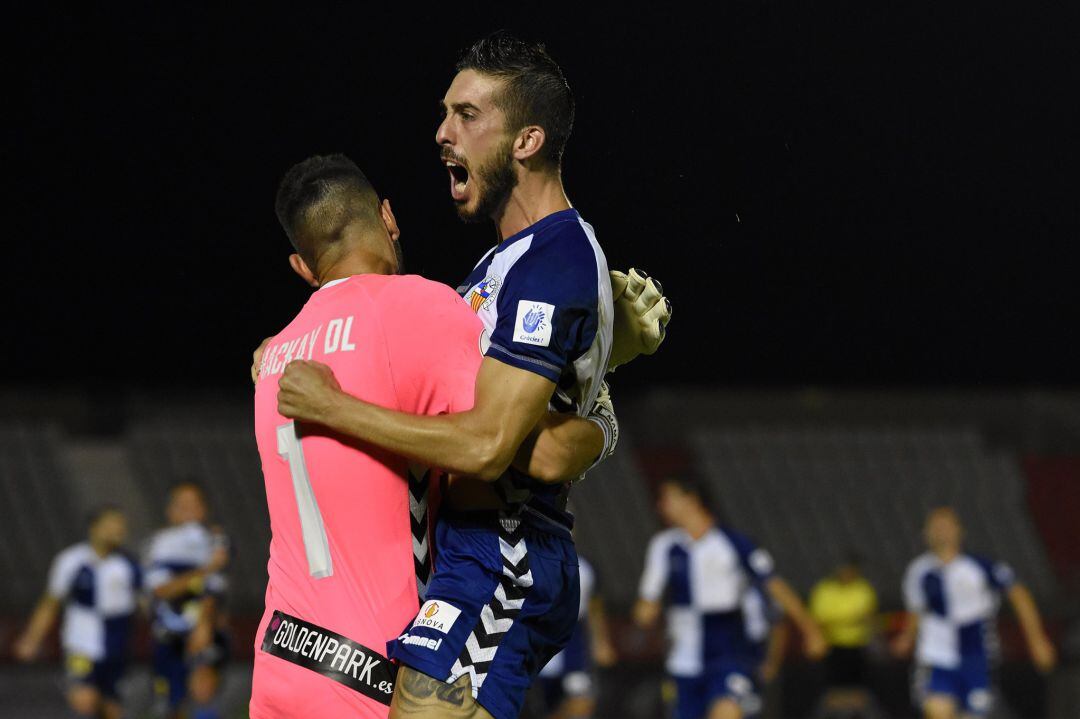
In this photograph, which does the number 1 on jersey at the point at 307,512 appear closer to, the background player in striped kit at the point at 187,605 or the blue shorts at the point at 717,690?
the blue shorts at the point at 717,690

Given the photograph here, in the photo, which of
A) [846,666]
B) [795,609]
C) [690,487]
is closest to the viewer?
[690,487]

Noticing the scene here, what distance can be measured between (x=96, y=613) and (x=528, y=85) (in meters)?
9.72

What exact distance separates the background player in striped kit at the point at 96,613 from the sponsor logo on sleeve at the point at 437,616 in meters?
9.63

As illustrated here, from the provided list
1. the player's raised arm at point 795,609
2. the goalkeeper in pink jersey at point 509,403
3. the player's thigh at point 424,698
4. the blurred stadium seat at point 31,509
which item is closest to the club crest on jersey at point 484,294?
the goalkeeper in pink jersey at point 509,403

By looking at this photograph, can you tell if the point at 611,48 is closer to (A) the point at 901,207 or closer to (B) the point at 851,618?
(B) the point at 851,618

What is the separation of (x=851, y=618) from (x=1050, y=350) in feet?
37.4

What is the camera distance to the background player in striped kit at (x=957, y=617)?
11656 mm

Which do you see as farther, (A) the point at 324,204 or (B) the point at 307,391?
(A) the point at 324,204

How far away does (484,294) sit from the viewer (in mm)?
3582

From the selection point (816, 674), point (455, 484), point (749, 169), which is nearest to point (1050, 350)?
point (816, 674)

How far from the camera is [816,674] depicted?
57.9 ft

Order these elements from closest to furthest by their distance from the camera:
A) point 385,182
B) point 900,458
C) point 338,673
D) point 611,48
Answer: point 338,673 < point 611,48 < point 385,182 < point 900,458

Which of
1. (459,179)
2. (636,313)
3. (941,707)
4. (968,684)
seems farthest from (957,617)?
(459,179)

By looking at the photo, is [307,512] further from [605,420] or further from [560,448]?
[605,420]
